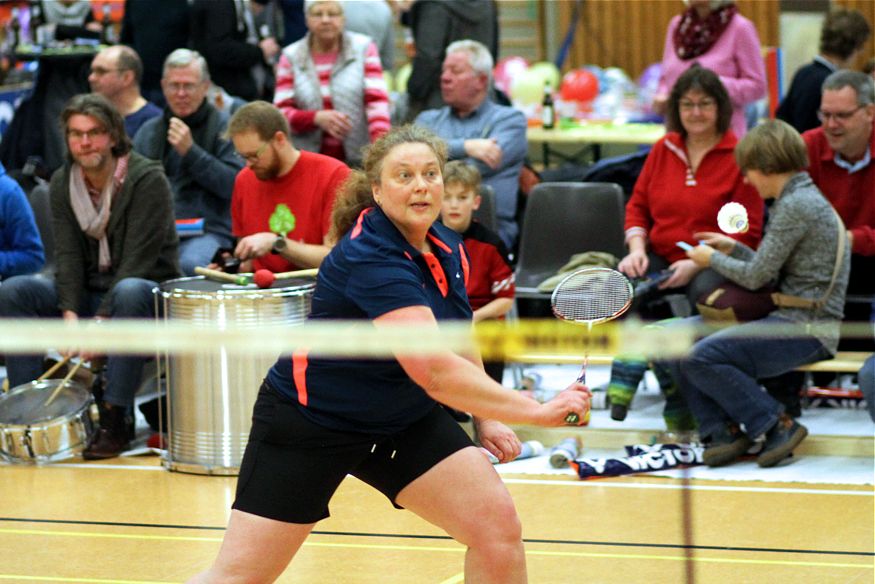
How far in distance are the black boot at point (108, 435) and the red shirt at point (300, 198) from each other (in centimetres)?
97

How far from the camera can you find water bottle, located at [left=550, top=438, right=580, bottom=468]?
6238mm

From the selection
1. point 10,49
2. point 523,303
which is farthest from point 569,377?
point 10,49

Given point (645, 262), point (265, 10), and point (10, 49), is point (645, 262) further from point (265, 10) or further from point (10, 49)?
point (10, 49)

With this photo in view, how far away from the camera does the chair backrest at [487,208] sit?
739 centimetres

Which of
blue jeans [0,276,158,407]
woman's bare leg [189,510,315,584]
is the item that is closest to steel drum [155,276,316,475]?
blue jeans [0,276,158,407]

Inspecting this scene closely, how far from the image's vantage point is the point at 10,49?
1151 cm

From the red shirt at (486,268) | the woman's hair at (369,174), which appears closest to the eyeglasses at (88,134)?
the red shirt at (486,268)

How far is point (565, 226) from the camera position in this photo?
301 inches

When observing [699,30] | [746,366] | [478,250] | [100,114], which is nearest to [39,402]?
[100,114]

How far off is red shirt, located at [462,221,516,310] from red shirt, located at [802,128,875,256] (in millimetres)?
1597

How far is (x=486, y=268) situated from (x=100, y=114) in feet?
6.58

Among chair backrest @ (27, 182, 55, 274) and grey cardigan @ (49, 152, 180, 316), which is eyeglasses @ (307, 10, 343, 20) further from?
chair backrest @ (27, 182, 55, 274)

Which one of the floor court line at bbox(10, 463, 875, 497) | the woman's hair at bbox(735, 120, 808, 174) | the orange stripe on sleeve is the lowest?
the floor court line at bbox(10, 463, 875, 497)

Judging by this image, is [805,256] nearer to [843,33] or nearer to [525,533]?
[525,533]
